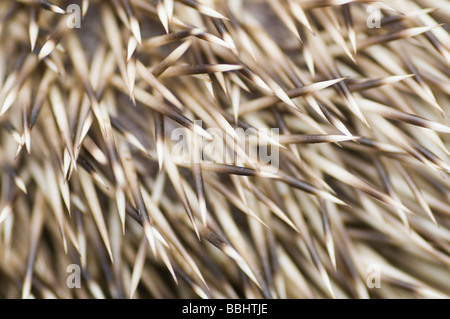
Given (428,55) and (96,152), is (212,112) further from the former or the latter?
(428,55)

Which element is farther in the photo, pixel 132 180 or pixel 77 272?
pixel 77 272

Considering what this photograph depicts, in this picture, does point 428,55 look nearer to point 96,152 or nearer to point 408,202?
point 408,202

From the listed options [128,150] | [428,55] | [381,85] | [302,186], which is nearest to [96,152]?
[128,150]

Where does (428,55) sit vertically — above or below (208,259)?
above

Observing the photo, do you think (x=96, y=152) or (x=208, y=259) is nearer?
(x=96, y=152)

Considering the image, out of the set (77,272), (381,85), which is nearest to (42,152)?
(77,272)
